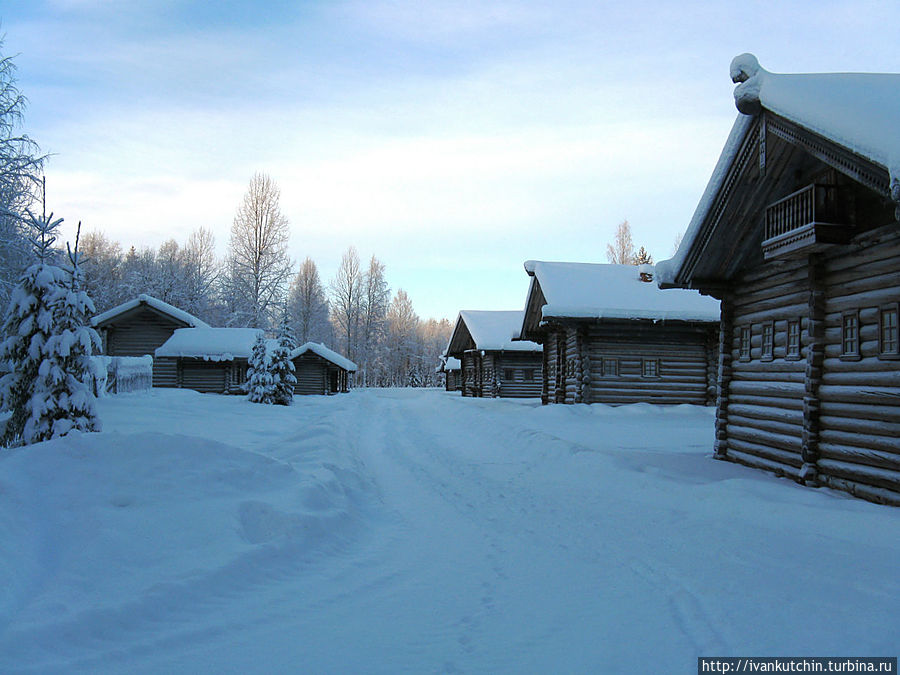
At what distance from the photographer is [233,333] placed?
3922 centimetres

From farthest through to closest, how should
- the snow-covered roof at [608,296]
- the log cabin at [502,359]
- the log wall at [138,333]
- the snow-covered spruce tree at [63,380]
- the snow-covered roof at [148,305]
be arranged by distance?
the log wall at [138,333]
the log cabin at [502,359]
the snow-covered roof at [148,305]
the snow-covered roof at [608,296]
the snow-covered spruce tree at [63,380]

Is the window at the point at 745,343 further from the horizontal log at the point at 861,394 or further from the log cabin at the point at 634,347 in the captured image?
the log cabin at the point at 634,347

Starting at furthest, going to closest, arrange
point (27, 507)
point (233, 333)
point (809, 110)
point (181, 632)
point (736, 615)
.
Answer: point (233, 333), point (809, 110), point (27, 507), point (736, 615), point (181, 632)

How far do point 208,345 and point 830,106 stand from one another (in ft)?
118

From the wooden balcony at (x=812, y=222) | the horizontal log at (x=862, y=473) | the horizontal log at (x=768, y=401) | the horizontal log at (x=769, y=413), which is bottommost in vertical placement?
the horizontal log at (x=862, y=473)

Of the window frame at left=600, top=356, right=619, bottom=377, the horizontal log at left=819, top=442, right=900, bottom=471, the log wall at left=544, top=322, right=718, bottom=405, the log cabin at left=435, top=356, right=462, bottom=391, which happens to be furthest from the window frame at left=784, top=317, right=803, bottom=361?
the log cabin at left=435, top=356, right=462, bottom=391

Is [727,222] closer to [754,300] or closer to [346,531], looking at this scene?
[754,300]

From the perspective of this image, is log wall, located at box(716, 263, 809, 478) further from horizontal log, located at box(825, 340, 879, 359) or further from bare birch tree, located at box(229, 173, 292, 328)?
bare birch tree, located at box(229, 173, 292, 328)

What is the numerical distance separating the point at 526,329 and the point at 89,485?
24.7 metres

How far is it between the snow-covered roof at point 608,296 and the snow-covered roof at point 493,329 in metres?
8.98

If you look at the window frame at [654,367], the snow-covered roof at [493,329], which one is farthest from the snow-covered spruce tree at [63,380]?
A: the snow-covered roof at [493,329]

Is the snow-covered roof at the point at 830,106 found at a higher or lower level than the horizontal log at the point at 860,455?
higher

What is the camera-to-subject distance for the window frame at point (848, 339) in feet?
28.7

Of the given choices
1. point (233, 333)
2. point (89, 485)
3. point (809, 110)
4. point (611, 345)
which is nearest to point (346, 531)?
point (89, 485)
